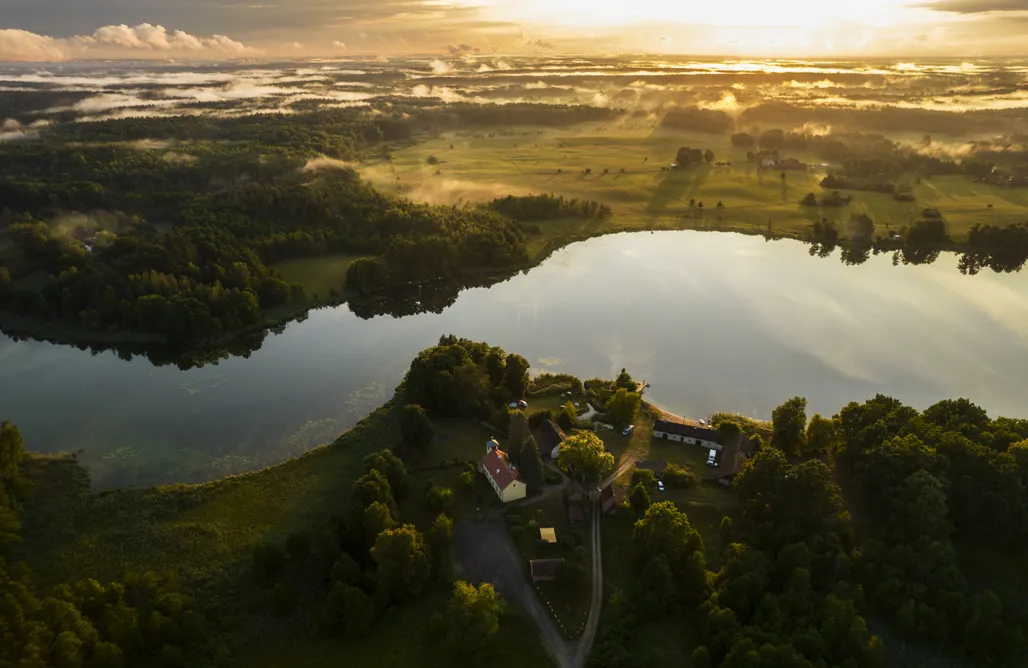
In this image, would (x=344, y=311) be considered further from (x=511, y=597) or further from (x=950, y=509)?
(x=950, y=509)

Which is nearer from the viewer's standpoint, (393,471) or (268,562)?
(268,562)

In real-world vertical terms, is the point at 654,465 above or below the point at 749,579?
below

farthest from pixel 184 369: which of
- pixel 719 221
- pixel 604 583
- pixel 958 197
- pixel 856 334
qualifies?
pixel 958 197

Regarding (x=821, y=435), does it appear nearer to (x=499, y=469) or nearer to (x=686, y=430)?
(x=686, y=430)

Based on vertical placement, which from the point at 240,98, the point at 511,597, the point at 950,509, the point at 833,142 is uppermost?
the point at 240,98

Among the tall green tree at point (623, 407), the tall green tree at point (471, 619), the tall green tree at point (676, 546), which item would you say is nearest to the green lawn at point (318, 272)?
the tall green tree at point (623, 407)

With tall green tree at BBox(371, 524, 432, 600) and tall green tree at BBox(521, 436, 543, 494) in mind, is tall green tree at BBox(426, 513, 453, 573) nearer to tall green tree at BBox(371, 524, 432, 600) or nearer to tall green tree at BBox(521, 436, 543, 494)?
tall green tree at BBox(371, 524, 432, 600)

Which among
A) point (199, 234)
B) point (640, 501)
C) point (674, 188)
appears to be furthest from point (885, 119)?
point (199, 234)
